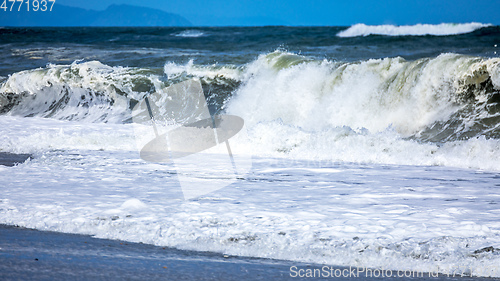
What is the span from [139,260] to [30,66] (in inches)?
738

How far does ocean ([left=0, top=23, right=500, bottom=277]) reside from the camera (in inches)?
116

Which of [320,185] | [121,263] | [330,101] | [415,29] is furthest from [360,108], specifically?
[415,29]

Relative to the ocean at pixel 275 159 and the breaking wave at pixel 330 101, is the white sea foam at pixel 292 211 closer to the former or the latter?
the ocean at pixel 275 159

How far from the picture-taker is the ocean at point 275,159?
2939 millimetres

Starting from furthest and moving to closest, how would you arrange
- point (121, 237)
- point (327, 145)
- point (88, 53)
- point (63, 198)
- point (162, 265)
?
point (88, 53) → point (327, 145) → point (63, 198) → point (121, 237) → point (162, 265)

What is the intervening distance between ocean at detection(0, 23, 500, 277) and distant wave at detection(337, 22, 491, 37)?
26645mm

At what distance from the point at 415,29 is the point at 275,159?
35.1 m

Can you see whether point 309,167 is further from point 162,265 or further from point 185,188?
point 162,265

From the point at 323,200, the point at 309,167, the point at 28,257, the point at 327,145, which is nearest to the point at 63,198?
the point at 28,257

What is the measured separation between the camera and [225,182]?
462cm

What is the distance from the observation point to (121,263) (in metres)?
A: 2.47

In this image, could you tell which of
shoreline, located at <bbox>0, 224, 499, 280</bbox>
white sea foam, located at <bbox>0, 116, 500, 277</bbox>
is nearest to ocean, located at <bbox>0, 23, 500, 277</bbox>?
white sea foam, located at <bbox>0, 116, 500, 277</bbox>

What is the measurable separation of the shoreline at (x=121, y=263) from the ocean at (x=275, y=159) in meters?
0.13

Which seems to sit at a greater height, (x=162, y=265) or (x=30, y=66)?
(x=30, y=66)
